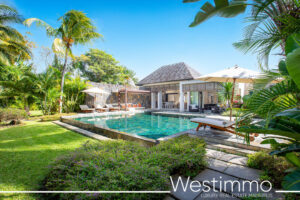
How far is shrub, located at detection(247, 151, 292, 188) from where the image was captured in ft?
7.42

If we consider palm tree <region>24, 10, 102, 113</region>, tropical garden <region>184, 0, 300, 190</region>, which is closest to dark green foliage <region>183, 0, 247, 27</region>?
tropical garden <region>184, 0, 300, 190</region>

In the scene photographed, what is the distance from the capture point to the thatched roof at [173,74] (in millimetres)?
16619

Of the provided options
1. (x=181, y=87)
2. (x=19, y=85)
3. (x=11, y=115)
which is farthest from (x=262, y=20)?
(x=19, y=85)

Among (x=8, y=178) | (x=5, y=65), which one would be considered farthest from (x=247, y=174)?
(x=5, y=65)

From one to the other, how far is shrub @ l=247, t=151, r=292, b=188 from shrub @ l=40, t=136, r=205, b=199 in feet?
3.41

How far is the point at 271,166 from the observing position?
250cm

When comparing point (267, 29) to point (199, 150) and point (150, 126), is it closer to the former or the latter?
point (199, 150)

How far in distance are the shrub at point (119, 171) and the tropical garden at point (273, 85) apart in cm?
130

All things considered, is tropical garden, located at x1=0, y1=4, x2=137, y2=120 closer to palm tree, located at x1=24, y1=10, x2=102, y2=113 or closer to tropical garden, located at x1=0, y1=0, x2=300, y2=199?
palm tree, located at x1=24, y1=10, x2=102, y2=113

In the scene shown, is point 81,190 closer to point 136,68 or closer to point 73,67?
point 73,67

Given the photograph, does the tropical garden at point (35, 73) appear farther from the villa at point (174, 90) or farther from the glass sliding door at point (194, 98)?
the glass sliding door at point (194, 98)

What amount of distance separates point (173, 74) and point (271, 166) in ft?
54.3

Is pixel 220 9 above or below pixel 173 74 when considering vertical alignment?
below

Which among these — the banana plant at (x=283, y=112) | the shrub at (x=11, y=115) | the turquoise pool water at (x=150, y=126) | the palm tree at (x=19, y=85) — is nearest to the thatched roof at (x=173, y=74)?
the turquoise pool water at (x=150, y=126)
